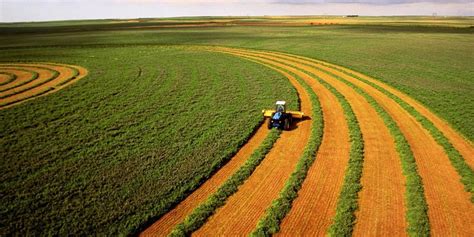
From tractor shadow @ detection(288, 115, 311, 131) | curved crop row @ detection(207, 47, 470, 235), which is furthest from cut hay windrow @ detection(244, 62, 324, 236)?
curved crop row @ detection(207, 47, 470, 235)

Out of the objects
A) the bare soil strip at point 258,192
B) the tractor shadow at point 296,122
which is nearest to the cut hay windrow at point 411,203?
the bare soil strip at point 258,192

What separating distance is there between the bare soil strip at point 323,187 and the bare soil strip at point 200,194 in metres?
3.79

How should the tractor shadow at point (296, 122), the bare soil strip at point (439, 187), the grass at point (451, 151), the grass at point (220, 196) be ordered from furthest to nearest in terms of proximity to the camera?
the tractor shadow at point (296, 122), the grass at point (451, 151), the grass at point (220, 196), the bare soil strip at point (439, 187)

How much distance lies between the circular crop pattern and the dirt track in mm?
24257

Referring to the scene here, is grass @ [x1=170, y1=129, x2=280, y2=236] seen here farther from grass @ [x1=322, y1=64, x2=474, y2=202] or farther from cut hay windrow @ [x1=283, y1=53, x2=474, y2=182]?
cut hay windrow @ [x1=283, y1=53, x2=474, y2=182]

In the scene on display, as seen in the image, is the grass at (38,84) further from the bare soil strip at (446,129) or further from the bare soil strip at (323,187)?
the bare soil strip at (446,129)

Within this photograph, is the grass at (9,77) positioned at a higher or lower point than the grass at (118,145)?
higher

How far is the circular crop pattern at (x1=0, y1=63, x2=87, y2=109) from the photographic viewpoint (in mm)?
29677

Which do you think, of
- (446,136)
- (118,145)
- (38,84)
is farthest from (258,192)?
(38,84)

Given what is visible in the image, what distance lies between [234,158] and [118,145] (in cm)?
720

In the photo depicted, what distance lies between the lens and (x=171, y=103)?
89.0 feet

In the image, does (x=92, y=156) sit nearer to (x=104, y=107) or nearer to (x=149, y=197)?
(x=149, y=197)

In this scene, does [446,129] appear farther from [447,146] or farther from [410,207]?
[410,207]

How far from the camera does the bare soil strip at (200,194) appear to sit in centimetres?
1195
